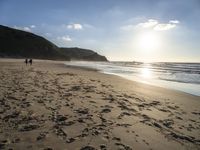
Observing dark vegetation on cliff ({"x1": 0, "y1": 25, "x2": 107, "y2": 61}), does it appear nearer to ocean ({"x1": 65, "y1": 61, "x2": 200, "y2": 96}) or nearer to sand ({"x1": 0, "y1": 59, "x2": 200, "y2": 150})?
ocean ({"x1": 65, "y1": 61, "x2": 200, "y2": 96})

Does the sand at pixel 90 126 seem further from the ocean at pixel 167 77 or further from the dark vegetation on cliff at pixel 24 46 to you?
the dark vegetation on cliff at pixel 24 46

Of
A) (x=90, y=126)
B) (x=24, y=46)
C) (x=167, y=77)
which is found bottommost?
(x=167, y=77)

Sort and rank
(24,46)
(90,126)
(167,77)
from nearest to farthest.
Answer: (90,126), (167,77), (24,46)

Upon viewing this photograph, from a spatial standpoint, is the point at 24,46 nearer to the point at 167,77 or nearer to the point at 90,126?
the point at 167,77

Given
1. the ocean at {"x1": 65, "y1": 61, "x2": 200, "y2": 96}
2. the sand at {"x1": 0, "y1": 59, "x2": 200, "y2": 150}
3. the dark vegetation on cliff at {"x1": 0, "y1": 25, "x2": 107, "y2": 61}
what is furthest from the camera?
the dark vegetation on cliff at {"x1": 0, "y1": 25, "x2": 107, "y2": 61}

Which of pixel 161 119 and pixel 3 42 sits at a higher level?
pixel 3 42

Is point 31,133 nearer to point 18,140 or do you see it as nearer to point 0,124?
point 18,140

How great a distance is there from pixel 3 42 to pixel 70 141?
A: 10603cm

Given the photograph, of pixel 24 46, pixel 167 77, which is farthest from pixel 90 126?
pixel 24 46

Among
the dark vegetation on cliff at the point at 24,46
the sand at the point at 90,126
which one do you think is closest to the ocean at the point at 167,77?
the sand at the point at 90,126

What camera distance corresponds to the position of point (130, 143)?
4109 millimetres

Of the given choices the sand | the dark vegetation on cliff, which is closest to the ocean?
the sand

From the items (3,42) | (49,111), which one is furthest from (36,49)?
(49,111)

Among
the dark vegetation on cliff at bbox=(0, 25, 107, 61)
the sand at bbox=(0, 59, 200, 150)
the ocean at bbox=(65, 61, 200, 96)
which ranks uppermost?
→ the dark vegetation on cliff at bbox=(0, 25, 107, 61)
